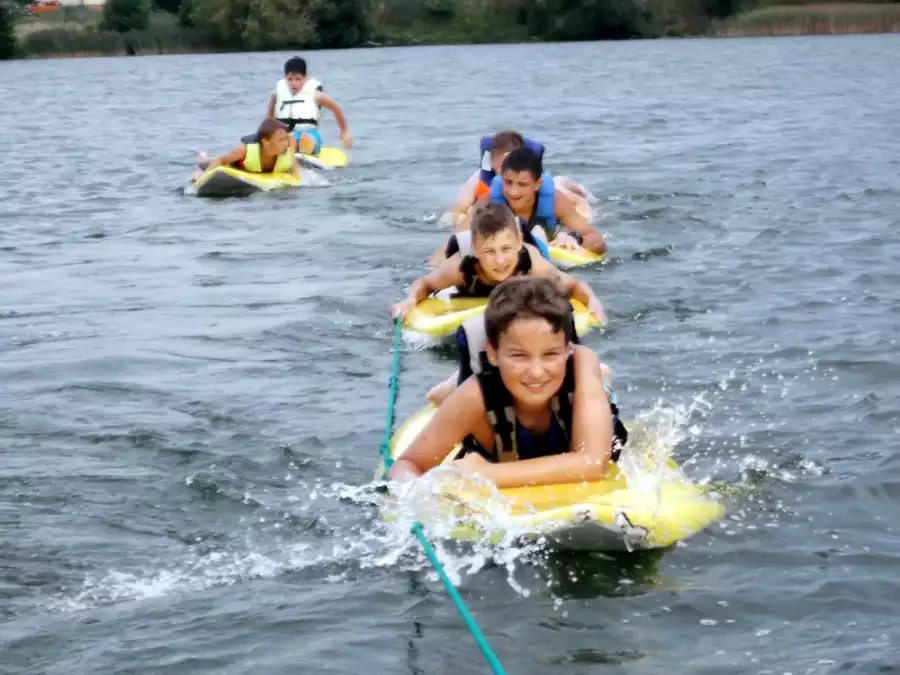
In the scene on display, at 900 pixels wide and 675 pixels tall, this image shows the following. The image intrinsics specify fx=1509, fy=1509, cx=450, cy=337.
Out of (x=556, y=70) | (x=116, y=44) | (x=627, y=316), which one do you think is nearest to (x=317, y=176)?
(x=627, y=316)

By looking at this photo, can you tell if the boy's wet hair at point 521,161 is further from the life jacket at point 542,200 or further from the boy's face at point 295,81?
the boy's face at point 295,81

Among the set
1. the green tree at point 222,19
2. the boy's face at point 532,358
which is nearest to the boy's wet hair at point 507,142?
the boy's face at point 532,358

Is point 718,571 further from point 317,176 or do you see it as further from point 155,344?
point 317,176

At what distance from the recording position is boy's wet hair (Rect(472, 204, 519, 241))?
7.66m

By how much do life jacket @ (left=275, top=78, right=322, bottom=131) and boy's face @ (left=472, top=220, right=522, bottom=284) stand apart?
9.92 meters

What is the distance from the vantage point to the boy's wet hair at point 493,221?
25.1ft

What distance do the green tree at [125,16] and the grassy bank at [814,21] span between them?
983 inches

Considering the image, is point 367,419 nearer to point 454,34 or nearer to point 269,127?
point 269,127

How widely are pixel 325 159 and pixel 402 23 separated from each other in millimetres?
51812

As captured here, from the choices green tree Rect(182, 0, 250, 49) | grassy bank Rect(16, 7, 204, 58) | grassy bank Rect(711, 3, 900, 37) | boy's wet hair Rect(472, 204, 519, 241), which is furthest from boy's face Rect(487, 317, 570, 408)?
grassy bank Rect(16, 7, 204, 58)

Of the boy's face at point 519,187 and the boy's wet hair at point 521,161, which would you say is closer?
the boy's wet hair at point 521,161

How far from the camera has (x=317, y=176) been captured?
16.3m

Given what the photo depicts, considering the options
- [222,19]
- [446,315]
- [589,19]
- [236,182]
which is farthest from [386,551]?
[589,19]

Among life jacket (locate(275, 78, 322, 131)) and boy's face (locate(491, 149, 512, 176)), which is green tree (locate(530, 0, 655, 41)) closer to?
life jacket (locate(275, 78, 322, 131))
